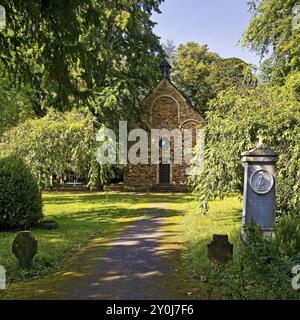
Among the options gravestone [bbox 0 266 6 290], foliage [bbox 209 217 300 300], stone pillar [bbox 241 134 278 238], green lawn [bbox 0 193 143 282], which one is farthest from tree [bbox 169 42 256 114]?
foliage [bbox 209 217 300 300]

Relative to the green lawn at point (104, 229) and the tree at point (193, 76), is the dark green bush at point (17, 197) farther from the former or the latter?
→ the tree at point (193, 76)

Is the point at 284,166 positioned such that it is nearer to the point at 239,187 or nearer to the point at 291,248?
the point at 239,187

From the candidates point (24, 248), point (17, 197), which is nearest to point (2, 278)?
point (24, 248)

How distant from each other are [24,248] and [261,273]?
14.8ft

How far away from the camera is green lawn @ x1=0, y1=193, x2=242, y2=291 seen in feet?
25.8

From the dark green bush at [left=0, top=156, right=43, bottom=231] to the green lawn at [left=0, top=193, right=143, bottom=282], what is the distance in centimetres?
50

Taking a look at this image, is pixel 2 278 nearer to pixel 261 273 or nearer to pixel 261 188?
pixel 261 273

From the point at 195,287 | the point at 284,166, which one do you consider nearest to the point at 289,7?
the point at 284,166

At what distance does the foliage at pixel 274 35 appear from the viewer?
1872 cm

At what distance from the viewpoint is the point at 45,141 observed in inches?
757

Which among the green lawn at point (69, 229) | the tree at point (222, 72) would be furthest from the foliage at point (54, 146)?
the tree at point (222, 72)

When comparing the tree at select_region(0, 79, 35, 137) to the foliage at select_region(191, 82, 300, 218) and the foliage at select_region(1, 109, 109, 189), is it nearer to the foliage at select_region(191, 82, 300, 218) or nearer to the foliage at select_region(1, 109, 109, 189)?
the foliage at select_region(1, 109, 109, 189)

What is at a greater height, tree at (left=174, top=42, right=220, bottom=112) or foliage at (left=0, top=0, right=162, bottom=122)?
tree at (left=174, top=42, right=220, bottom=112)
